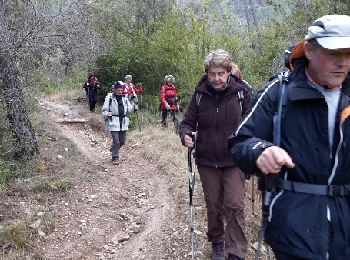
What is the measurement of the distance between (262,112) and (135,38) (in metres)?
20.4

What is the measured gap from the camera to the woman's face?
418 cm

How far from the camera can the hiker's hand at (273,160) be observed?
2.02 meters

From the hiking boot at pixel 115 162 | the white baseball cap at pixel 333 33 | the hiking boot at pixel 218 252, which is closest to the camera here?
the white baseball cap at pixel 333 33

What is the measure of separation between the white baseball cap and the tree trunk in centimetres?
779

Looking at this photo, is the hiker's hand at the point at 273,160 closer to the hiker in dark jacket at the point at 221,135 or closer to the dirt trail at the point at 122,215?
the hiker in dark jacket at the point at 221,135

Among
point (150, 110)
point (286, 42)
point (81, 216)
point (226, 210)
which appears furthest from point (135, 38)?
point (226, 210)

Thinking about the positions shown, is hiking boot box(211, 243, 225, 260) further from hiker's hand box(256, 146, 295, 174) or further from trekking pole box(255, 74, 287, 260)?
hiker's hand box(256, 146, 295, 174)

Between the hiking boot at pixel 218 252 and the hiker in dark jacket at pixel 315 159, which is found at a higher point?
the hiker in dark jacket at pixel 315 159

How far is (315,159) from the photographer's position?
2.15 m

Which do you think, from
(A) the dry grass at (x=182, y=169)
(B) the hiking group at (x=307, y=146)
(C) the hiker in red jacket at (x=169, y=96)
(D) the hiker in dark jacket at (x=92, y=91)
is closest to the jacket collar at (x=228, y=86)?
(A) the dry grass at (x=182, y=169)

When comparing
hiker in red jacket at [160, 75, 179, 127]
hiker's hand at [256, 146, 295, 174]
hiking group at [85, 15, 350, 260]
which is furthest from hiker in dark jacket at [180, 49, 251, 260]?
hiker in red jacket at [160, 75, 179, 127]

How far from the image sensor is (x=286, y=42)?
56.7ft

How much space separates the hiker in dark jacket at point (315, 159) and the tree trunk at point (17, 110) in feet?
25.2

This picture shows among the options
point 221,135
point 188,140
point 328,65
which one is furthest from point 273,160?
point 188,140
